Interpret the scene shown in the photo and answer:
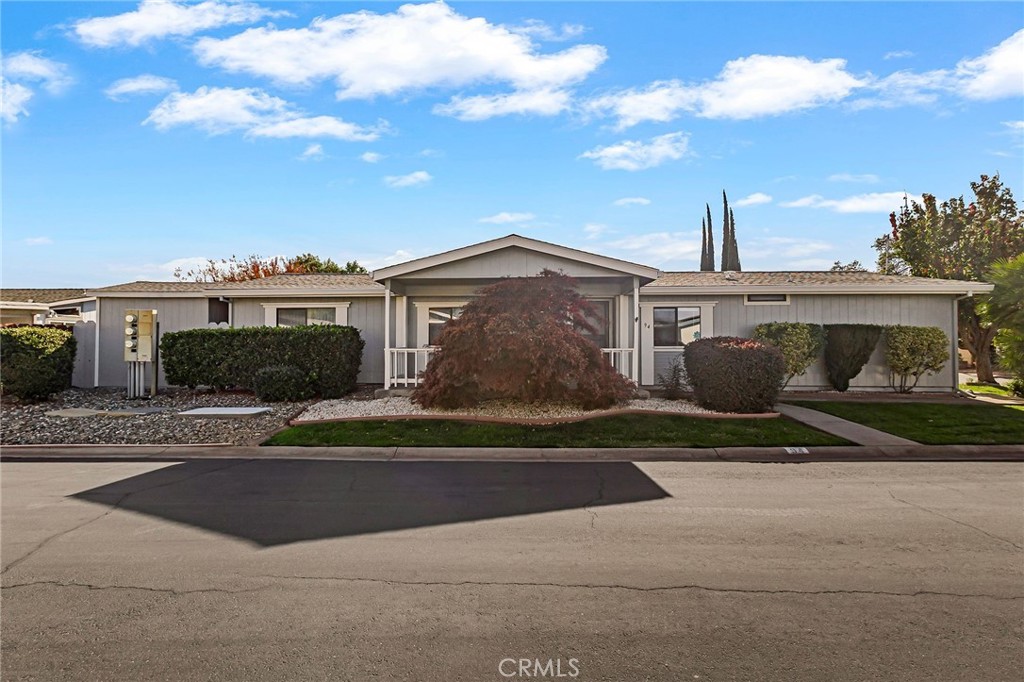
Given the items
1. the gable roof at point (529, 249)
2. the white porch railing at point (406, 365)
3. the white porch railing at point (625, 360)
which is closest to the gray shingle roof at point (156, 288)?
the white porch railing at point (406, 365)

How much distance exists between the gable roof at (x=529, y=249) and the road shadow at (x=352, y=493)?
686 cm

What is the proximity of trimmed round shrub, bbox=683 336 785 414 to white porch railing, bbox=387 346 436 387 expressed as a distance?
21.3 feet

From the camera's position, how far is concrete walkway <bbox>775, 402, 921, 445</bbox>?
11.5 meters

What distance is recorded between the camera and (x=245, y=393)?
17.0 metres

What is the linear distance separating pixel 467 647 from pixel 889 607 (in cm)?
278

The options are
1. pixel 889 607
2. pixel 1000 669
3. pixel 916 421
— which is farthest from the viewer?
pixel 916 421

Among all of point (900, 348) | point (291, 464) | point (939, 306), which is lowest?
point (291, 464)

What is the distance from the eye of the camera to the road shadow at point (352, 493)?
650cm

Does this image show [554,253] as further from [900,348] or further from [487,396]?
[900,348]

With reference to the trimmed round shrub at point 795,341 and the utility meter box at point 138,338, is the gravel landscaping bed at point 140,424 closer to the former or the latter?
the utility meter box at point 138,338

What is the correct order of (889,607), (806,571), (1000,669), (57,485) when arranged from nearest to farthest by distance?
(1000,669) < (889,607) < (806,571) < (57,485)

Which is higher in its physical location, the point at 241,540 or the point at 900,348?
the point at 900,348

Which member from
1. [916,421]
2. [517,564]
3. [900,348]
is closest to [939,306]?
[900,348]

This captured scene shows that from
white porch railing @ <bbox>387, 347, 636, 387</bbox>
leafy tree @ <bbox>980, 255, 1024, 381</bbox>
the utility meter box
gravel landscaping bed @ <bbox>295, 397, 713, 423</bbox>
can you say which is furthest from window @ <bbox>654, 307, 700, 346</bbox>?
the utility meter box
